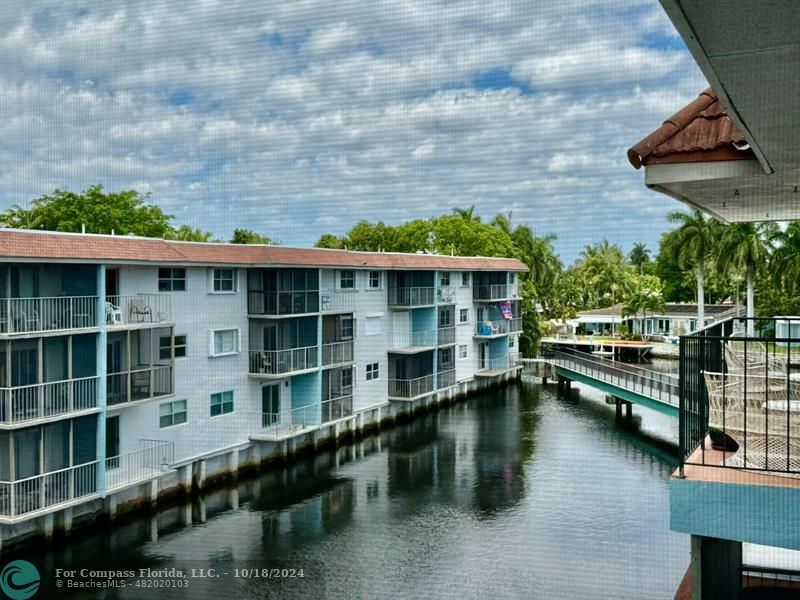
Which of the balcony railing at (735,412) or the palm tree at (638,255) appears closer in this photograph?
the balcony railing at (735,412)

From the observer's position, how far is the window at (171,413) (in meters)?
7.99

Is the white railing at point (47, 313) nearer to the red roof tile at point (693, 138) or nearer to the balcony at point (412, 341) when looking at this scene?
the red roof tile at point (693, 138)

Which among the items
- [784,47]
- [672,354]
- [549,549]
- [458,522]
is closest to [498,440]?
[458,522]

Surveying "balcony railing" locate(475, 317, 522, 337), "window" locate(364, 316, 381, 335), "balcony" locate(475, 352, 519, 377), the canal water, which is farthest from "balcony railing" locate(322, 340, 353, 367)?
"balcony railing" locate(475, 317, 522, 337)

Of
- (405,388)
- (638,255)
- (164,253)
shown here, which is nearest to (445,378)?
(405,388)

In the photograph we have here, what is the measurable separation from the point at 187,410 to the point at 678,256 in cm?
1647

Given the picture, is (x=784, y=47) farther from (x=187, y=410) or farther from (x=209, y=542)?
(x=187, y=410)

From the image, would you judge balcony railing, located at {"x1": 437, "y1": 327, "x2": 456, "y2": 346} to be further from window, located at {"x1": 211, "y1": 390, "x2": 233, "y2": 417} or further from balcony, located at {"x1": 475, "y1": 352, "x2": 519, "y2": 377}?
window, located at {"x1": 211, "y1": 390, "x2": 233, "y2": 417}

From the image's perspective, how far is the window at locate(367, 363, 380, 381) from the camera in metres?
12.1

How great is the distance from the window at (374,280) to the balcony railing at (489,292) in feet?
13.8

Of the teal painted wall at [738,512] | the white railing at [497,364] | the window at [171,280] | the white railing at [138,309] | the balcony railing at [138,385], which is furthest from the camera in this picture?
the white railing at [497,364]

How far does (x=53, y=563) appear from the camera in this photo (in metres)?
6.23

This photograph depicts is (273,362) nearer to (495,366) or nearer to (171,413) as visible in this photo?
(171,413)

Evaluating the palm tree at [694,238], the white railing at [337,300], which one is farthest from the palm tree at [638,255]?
the white railing at [337,300]
